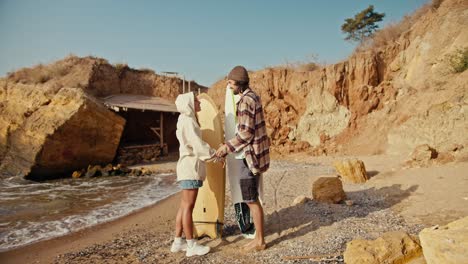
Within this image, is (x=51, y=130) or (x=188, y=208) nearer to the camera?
(x=188, y=208)

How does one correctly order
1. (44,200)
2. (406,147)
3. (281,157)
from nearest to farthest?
(44,200) < (406,147) < (281,157)

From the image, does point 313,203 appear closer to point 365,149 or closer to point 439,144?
point 439,144

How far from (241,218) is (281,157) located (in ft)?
32.3

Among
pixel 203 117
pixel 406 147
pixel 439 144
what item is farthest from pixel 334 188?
pixel 406 147

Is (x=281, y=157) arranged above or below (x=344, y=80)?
below

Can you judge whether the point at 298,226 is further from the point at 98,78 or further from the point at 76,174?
the point at 98,78

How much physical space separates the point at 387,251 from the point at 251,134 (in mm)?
1561

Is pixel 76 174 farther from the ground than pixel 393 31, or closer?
closer

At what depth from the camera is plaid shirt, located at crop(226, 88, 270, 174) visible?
322cm

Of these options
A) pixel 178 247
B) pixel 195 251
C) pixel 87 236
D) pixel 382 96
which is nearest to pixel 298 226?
pixel 195 251

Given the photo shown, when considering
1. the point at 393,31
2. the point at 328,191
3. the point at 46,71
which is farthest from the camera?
the point at 46,71

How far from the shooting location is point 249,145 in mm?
3281

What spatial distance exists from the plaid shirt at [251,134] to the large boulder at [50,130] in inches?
422

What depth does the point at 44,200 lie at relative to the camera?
7828mm
